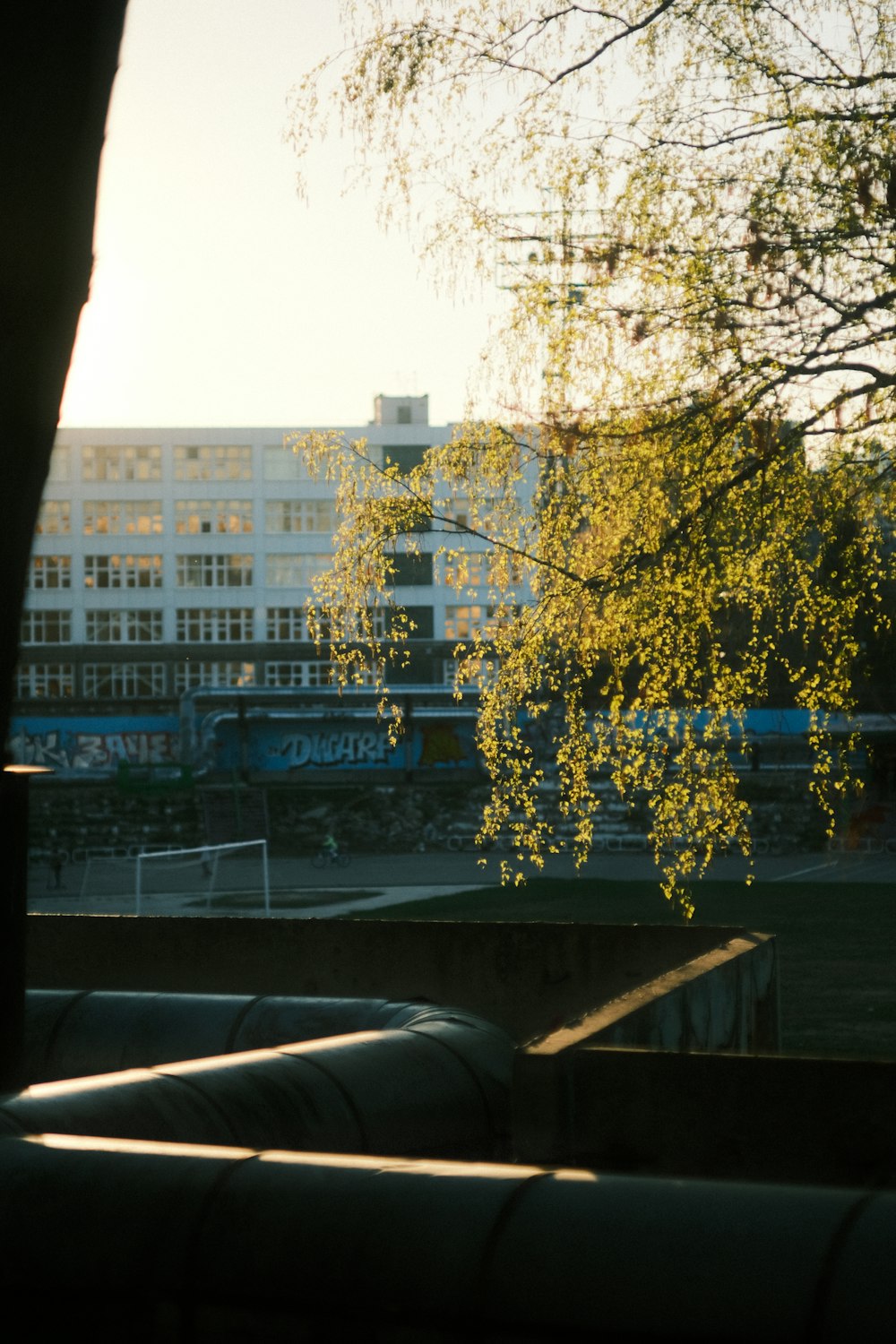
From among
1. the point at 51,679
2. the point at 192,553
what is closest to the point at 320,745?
the point at 51,679

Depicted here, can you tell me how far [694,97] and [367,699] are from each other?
61.1 metres

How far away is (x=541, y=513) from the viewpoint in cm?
1102

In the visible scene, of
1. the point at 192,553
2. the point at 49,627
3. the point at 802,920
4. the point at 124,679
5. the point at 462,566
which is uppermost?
the point at 192,553

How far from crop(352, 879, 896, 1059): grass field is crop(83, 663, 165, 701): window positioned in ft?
143

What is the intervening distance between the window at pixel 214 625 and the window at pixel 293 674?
2.71 meters

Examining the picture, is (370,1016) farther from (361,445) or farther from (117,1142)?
(361,445)

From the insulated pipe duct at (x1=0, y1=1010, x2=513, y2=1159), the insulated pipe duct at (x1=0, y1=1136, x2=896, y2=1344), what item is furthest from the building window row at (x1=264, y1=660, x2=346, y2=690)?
the insulated pipe duct at (x1=0, y1=1136, x2=896, y2=1344)

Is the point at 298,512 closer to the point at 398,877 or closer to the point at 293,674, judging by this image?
the point at 293,674

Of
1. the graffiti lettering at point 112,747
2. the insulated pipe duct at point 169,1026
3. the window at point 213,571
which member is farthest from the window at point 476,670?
the window at point 213,571

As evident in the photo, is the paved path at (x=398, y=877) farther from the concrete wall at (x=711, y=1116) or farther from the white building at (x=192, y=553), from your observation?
the white building at (x=192, y=553)

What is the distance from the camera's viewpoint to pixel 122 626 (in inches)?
3369

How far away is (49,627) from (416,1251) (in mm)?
84694

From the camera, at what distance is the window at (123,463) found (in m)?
88.5

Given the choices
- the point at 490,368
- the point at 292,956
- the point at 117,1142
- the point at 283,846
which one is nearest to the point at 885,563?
the point at 490,368
